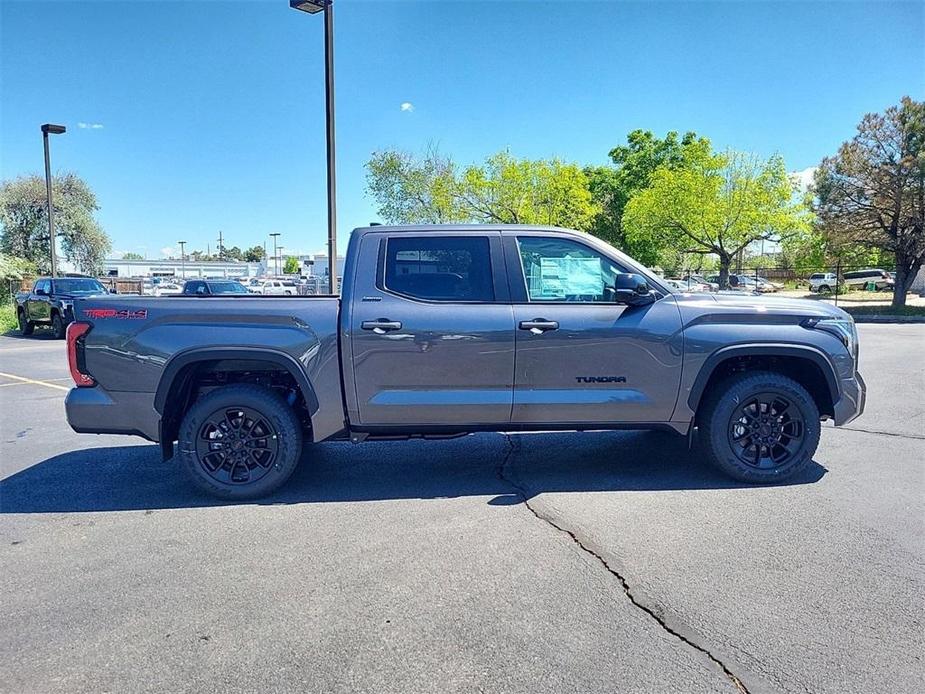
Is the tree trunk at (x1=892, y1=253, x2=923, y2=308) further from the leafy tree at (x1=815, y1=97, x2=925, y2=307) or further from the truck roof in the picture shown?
the truck roof

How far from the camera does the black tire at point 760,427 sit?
477cm

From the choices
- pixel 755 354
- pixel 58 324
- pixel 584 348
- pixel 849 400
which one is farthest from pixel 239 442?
pixel 58 324

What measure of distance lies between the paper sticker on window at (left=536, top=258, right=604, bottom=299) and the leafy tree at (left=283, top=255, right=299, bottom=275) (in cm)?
11263

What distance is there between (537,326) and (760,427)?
1934 mm

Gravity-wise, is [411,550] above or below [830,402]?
below

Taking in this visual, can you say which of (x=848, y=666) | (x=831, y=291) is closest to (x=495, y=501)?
(x=848, y=666)

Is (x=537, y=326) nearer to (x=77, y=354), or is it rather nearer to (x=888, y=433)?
(x=77, y=354)

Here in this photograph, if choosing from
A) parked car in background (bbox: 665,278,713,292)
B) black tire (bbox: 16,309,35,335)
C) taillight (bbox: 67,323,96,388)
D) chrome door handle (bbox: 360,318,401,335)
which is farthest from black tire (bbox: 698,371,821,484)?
black tire (bbox: 16,309,35,335)

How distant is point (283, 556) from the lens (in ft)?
12.1

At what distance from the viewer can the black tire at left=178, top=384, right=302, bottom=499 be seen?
453 cm

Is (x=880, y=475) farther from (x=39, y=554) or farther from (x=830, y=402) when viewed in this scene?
(x=39, y=554)

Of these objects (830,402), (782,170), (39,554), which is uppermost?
(782,170)

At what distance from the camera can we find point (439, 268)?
15.5 feet

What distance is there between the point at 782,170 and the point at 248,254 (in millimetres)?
134281
